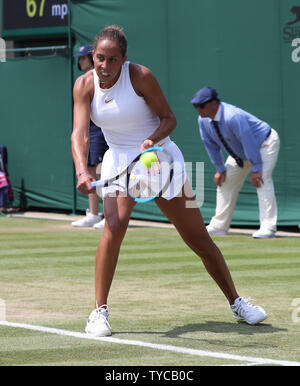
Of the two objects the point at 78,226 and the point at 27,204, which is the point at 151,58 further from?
the point at 27,204

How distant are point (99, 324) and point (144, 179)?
99cm

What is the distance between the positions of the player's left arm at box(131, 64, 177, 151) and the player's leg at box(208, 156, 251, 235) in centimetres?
659

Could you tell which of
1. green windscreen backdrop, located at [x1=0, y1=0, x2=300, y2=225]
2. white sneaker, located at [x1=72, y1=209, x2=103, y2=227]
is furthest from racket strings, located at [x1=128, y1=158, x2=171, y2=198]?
white sneaker, located at [x1=72, y1=209, x2=103, y2=227]

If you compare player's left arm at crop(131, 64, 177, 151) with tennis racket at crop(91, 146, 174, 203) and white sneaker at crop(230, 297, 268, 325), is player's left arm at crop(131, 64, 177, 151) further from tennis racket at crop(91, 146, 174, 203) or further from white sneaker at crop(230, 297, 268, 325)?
white sneaker at crop(230, 297, 268, 325)

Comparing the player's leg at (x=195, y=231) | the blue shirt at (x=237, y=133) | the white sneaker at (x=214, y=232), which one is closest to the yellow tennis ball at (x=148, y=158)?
the player's leg at (x=195, y=231)

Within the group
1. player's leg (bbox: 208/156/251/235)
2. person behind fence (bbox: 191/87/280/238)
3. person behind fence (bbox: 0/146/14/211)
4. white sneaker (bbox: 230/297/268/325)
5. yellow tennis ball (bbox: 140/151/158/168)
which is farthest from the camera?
person behind fence (bbox: 0/146/14/211)

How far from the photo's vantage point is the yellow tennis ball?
6465 mm

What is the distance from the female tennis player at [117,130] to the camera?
21.8 feet

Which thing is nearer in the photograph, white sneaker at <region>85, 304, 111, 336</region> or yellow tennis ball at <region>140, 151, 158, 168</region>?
yellow tennis ball at <region>140, 151, 158, 168</region>

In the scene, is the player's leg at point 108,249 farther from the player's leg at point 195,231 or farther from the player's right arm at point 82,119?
the player's right arm at point 82,119

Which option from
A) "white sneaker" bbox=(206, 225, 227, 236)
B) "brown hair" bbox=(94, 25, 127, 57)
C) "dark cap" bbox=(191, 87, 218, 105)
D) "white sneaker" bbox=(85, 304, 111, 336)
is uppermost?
"brown hair" bbox=(94, 25, 127, 57)

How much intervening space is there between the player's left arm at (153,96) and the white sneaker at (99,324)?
3.80ft
